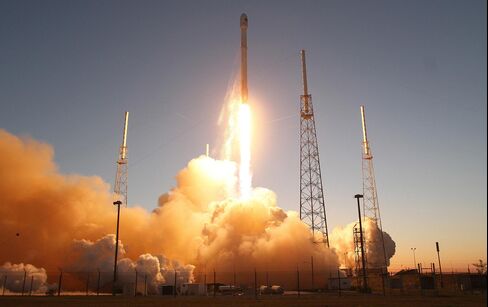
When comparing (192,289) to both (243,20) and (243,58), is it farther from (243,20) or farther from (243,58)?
(243,20)

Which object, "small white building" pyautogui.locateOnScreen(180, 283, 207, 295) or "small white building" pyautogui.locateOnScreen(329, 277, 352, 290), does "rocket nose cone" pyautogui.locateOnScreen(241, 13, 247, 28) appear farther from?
"small white building" pyautogui.locateOnScreen(329, 277, 352, 290)

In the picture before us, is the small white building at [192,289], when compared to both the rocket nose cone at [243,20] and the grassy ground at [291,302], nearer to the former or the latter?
the grassy ground at [291,302]

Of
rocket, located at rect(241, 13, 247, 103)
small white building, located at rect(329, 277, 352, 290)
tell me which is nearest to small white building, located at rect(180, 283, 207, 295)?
small white building, located at rect(329, 277, 352, 290)

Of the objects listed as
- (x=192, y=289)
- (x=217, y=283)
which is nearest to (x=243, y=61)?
(x=217, y=283)

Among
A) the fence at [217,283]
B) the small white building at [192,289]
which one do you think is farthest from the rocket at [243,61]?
the small white building at [192,289]

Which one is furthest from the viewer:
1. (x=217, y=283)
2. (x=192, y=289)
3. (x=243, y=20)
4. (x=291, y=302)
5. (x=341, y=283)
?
(x=243, y=20)

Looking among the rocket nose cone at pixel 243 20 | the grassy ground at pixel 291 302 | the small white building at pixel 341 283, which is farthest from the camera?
the rocket nose cone at pixel 243 20

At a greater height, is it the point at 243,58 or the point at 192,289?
the point at 243,58

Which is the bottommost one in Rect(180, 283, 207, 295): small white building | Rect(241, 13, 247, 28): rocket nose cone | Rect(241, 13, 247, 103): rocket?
Rect(180, 283, 207, 295): small white building

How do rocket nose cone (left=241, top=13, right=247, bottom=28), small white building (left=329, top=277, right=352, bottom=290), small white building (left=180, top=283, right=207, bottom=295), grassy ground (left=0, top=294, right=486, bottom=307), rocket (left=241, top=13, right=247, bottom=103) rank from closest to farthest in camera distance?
1. grassy ground (left=0, top=294, right=486, bottom=307)
2. small white building (left=180, top=283, right=207, bottom=295)
3. small white building (left=329, top=277, right=352, bottom=290)
4. rocket (left=241, top=13, right=247, bottom=103)
5. rocket nose cone (left=241, top=13, right=247, bottom=28)

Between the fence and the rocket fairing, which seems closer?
the fence

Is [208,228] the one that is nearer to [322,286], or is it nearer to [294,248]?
[294,248]

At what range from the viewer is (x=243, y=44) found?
7450 cm

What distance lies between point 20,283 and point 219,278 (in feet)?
95.3
